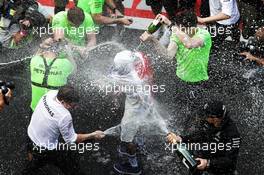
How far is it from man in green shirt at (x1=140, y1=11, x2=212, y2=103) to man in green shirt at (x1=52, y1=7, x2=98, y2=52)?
1.32 meters

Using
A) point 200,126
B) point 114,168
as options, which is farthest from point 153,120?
point 200,126

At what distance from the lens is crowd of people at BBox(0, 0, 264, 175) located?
232 inches

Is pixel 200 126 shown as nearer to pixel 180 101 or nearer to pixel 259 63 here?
pixel 180 101

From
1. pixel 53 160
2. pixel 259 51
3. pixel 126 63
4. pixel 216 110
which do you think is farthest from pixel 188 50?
pixel 53 160

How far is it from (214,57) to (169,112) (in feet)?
5.78

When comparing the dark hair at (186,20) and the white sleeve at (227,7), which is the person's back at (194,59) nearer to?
the dark hair at (186,20)

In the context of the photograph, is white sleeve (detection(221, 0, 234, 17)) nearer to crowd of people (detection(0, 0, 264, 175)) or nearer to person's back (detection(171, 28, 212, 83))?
crowd of people (detection(0, 0, 264, 175))

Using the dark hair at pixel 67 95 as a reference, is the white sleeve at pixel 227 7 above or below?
above

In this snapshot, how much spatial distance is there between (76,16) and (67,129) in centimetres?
250

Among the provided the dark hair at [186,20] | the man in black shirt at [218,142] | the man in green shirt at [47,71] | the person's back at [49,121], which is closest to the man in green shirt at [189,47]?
the dark hair at [186,20]

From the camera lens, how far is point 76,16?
812cm

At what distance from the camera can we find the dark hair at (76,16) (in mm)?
8102

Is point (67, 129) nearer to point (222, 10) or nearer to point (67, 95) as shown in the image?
point (67, 95)

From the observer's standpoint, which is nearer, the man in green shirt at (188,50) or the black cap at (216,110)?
the black cap at (216,110)
